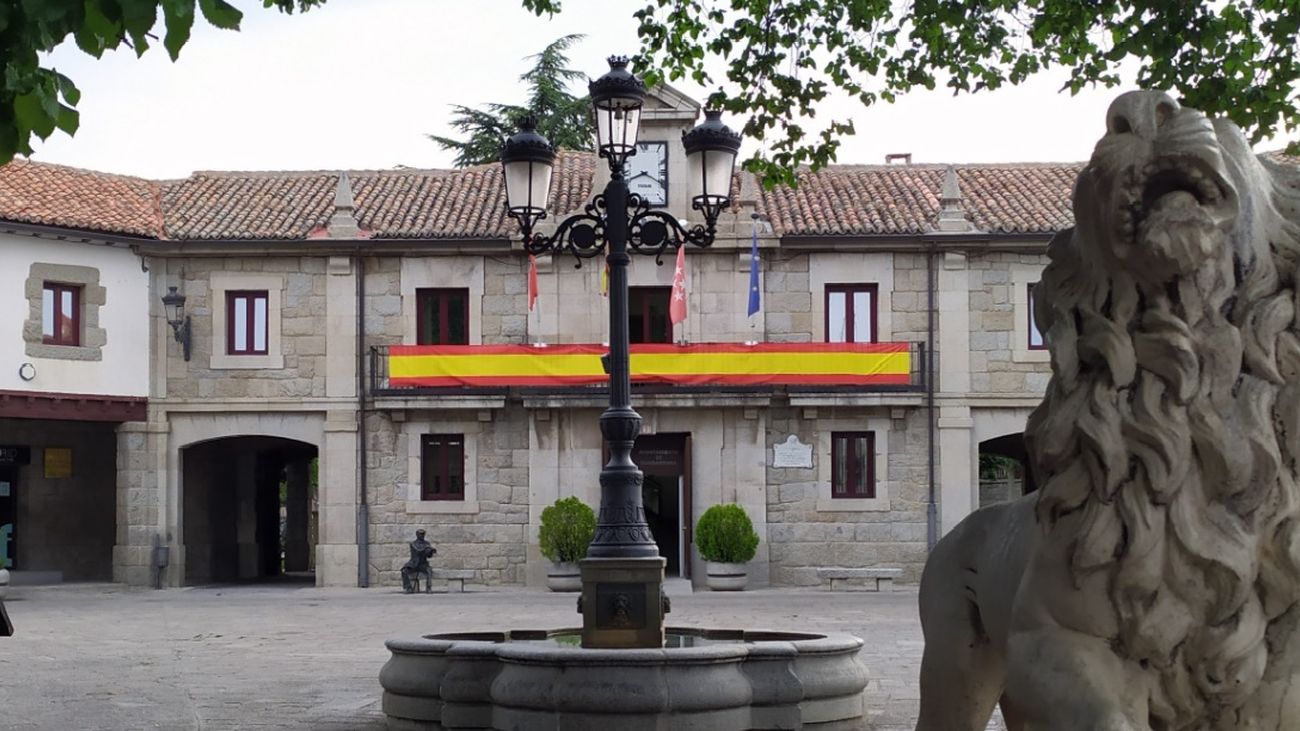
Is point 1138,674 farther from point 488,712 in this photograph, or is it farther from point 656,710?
point 488,712

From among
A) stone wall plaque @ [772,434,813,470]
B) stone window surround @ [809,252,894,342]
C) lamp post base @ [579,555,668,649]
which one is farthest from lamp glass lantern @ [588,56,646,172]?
stone window surround @ [809,252,894,342]

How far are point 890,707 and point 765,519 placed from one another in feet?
57.9

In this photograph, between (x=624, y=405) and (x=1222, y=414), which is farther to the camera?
(x=624, y=405)

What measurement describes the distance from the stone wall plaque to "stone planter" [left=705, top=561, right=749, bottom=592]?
2082mm

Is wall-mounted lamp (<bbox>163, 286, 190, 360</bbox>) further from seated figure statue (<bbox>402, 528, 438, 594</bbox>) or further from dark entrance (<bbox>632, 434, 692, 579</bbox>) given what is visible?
dark entrance (<bbox>632, 434, 692, 579</bbox>)

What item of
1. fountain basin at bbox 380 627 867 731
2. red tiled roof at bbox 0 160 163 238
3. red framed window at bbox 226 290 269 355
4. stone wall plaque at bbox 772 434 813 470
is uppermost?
red tiled roof at bbox 0 160 163 238

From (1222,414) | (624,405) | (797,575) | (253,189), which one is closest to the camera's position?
(1222,414)

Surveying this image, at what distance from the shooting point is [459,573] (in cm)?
2867

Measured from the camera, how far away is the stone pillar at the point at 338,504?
2900cm

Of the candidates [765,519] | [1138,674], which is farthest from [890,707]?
[765,519]

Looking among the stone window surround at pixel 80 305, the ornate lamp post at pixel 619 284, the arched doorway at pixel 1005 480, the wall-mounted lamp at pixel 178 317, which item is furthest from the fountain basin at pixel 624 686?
the arched doorway at pixel 1005 480

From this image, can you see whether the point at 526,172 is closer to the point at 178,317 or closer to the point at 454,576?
the point at 454,576

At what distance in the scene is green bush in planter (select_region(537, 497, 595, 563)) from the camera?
1094 inches

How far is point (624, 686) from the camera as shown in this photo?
845 centimetres
